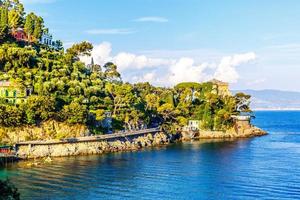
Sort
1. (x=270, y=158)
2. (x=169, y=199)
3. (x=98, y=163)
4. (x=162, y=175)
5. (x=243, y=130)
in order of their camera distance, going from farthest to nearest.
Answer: (x=243, y=130) < (x=270, y=158) < (x=98, y=163) < (x=162, y=175) < (x=169, y=199)

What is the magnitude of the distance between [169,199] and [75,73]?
68.5 m

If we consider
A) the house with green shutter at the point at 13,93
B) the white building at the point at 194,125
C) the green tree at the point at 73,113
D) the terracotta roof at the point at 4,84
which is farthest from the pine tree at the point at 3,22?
the white building at the point at 194,125

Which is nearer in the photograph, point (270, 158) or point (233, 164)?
point (233, 164)

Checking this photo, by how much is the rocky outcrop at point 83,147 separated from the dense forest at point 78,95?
16.5 feet

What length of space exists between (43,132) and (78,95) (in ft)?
52.8

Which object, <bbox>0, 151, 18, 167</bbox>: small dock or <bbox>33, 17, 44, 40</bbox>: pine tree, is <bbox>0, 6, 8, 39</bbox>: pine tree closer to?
<bbox>33, 17, 44, 40</bbox>: pine tree

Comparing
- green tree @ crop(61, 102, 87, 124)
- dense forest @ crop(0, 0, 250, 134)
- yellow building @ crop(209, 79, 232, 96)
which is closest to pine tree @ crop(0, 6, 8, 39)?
dense forest @ crop(0, 0, 250, 134)

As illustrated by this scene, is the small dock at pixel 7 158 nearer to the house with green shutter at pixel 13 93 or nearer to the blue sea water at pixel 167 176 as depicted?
the blue sea water at pixel 167 176

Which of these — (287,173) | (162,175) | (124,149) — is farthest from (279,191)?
(124,149)

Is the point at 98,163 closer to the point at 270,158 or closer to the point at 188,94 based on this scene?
the point at 270,158

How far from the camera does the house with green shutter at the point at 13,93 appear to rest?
97.9 m

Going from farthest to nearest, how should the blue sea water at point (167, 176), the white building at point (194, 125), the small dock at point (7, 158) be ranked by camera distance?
the white building at point (194, 125) → the small dock at point (7, 158) → the blue sea water at point (167, 176)

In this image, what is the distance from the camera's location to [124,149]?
344 feet

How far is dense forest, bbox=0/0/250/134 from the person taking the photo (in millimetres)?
96750
